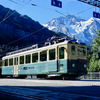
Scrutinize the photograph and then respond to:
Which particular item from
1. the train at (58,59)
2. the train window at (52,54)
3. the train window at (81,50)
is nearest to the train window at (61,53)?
the train at (58,59)

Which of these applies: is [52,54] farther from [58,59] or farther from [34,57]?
[34,57]

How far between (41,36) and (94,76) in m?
156

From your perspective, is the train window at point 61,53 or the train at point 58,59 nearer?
the train at point 58,59

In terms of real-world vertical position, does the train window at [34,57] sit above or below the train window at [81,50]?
below

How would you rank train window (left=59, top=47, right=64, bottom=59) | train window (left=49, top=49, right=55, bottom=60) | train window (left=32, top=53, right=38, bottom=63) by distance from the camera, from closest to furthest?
1. train window (left=59, top=47, right=64, bottom=59)
2. train window (left=49, top=49, right=55, bottom=60)
3. train window (left=32, top=53, right=38, bottom=63)

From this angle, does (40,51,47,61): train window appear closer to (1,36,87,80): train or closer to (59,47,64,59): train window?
(1,36,87,80): train

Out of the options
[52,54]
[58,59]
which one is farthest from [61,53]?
[52,54]

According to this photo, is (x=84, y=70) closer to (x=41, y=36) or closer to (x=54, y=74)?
(x=54, y=74)

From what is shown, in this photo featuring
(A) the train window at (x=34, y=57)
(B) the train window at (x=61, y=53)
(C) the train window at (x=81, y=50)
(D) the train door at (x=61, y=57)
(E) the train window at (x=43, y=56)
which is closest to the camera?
(D) the train door at (x=61, y=57)

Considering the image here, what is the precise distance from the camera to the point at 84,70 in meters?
16.4

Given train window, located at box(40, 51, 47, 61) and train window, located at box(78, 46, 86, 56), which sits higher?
train window, located at box(78, 46, 86, 56)

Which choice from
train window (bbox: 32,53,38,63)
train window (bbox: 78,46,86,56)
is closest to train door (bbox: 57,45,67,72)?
train window (bbox: 78,46,86,56)

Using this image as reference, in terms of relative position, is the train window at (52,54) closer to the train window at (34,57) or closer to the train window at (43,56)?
the train window at (43,56)

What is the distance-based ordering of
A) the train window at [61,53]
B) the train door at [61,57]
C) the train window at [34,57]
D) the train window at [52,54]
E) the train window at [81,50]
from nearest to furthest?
the train door at [61,57] → the train window at [61,53] → the train window at [52,54] → the train window at [81,50] → the train window at [34,57]
